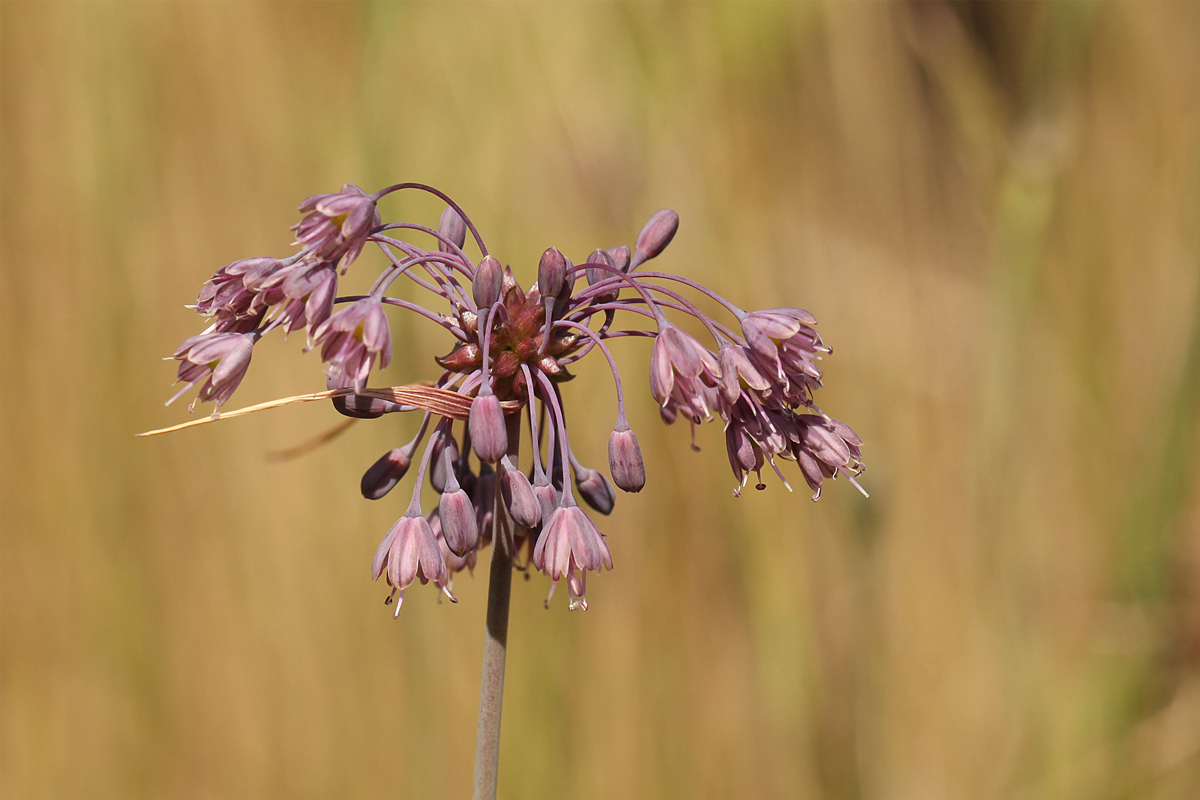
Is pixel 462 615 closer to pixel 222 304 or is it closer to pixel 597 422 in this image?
pixel 597 422

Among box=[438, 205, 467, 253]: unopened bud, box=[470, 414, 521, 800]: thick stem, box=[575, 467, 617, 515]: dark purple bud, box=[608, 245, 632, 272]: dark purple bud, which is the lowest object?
box=[470, 414, 521, 800]: thick stem

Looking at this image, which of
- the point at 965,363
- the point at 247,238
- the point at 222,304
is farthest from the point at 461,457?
the point at 965,363

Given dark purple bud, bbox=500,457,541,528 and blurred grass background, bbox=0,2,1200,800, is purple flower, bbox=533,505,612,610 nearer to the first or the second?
dark purple bud, bbox=500,457,541,528

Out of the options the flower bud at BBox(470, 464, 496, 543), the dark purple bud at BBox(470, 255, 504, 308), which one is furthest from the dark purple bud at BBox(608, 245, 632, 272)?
the flower bud at BBox(470, 464, 496, 543)

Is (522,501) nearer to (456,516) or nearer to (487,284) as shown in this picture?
(456,516)

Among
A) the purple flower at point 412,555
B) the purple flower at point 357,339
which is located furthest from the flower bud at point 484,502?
the purple flower at point 357,339

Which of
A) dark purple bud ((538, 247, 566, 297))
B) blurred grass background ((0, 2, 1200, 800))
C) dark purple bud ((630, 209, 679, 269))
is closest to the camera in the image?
dark purple bud ((538, 247, 566, 297))

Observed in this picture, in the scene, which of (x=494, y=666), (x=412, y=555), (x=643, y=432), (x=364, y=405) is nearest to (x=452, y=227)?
(x=364, y=405)

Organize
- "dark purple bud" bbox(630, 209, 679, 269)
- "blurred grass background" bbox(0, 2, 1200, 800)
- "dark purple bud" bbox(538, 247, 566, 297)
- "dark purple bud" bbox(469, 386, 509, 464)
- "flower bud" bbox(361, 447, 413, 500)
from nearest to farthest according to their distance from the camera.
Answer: "dark purple bud" bbox(469, 386, 509, 464)
"dark purple bud" bbox(538, 247, 566, 297)
"flower bud" bbox(361, 447, 413, 500)
"dark purple bud" bbox(630, 209, 679, 269)
"blurred grass background" bbox(0, 2, 1200, 800)

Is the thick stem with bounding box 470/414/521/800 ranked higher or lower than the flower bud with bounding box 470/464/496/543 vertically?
lower
